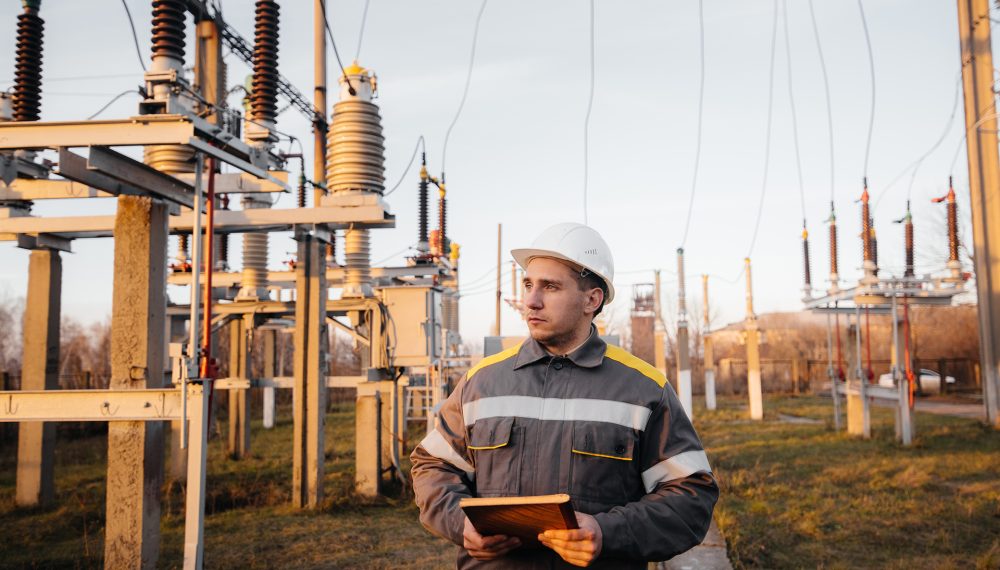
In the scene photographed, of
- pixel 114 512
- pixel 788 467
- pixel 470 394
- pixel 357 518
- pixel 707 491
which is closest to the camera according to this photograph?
pixel 707 491

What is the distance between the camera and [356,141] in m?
8.82

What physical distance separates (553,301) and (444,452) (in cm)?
70

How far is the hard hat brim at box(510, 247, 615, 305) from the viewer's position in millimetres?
2789

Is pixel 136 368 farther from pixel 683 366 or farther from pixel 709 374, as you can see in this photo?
pixel 709 374

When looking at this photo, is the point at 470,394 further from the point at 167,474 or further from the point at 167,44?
the point at 167,474

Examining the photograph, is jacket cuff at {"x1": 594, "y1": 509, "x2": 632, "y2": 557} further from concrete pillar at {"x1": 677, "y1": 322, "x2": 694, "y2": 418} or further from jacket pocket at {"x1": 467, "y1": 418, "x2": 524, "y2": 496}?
concrete pillar at {"x1": 677, "y1": 322, "x2": 694, "y2": 418}

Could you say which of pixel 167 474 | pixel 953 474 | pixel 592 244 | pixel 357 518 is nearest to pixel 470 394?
pixel 592 244

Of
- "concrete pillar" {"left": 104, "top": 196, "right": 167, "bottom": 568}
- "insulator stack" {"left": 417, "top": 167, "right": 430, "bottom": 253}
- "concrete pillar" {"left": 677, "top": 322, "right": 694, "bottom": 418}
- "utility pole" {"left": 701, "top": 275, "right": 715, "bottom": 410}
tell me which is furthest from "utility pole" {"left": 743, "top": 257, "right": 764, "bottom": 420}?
"concrete pillar" {"left": 104, "top": 196, "right": 167, "bottom": 568}

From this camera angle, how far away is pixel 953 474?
36.2 feet

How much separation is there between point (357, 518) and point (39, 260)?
5029mm

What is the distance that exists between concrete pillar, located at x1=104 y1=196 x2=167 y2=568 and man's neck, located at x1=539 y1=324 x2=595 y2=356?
3.91 metres

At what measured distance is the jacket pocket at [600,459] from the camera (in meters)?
2.48

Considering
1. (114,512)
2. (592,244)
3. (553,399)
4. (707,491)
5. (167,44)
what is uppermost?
(167,44)

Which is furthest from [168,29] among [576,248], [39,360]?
[39,360]
